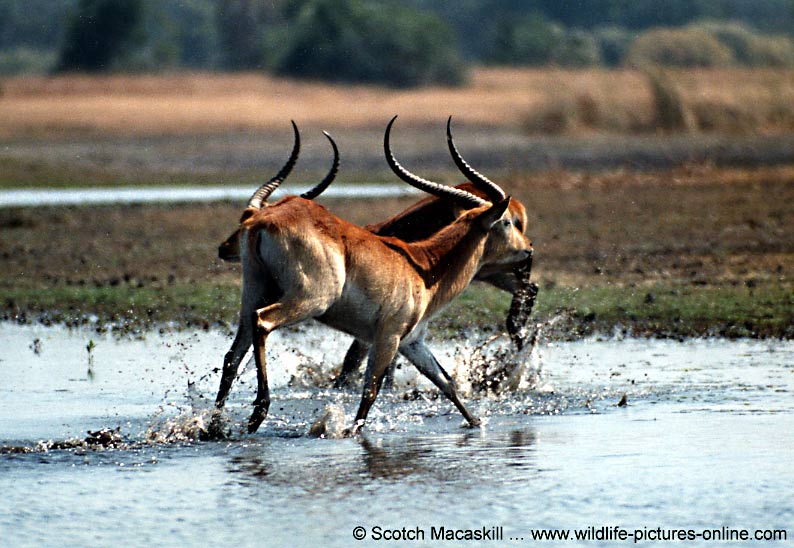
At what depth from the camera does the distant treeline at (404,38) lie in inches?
1334

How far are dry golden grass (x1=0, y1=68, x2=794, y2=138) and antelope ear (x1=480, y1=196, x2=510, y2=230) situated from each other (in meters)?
20.4

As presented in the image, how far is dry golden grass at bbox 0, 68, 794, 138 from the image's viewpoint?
1126 inches

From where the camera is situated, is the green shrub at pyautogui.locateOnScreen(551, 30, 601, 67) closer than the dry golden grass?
No

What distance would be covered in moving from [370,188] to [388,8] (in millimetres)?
21733

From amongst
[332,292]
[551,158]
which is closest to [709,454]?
[332,292]

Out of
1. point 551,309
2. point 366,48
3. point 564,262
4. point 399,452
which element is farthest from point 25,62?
point 399,452

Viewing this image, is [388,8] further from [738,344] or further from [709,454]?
[709,454]

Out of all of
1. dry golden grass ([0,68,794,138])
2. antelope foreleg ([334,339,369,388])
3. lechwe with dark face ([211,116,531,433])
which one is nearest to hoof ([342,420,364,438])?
lechwe with dark face ([211,116,531,433])

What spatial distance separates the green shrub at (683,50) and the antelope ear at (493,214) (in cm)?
2395

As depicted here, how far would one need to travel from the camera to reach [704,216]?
16.8m

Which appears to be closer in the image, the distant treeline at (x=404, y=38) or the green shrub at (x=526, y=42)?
the distant treeline at (x=404, y=38)

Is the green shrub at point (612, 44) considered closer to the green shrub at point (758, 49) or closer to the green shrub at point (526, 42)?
the green shrub at point (526, 42)

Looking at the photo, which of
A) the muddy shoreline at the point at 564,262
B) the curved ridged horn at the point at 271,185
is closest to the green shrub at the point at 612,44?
the muddy shoreline at the point at 564,262

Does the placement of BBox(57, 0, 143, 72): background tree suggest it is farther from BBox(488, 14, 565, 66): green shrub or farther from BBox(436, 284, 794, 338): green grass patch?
BBox(436, 284, 794, 338): green grass patch
